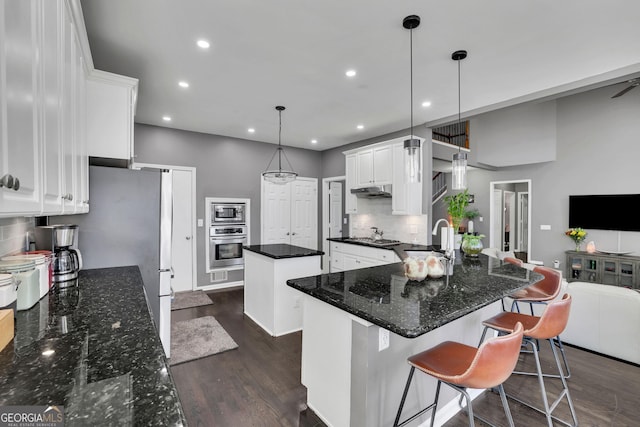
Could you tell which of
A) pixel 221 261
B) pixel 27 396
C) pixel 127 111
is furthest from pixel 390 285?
pixel 221 261

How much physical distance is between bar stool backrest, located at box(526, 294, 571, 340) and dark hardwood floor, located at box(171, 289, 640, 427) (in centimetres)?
72

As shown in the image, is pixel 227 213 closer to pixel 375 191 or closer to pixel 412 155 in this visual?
pixel 375 191

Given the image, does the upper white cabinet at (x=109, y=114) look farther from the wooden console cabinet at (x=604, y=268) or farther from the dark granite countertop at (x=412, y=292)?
the wooden console cabinet at (x=604, y=268)

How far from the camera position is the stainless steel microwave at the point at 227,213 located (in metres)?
5.31

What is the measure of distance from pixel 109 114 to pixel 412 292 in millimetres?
2678

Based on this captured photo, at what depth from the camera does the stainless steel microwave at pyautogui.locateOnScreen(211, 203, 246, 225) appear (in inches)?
209

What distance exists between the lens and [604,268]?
17.3 ft

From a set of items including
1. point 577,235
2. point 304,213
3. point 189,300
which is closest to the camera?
point 189,300

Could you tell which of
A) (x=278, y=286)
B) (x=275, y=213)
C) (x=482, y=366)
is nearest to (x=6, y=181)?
(x=482, y=366)

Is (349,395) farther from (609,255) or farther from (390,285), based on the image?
(609,255)

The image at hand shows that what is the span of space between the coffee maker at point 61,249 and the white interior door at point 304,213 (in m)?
4.34

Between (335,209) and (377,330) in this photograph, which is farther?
(335,209)

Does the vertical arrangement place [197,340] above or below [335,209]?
below

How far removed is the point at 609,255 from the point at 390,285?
577 cm
